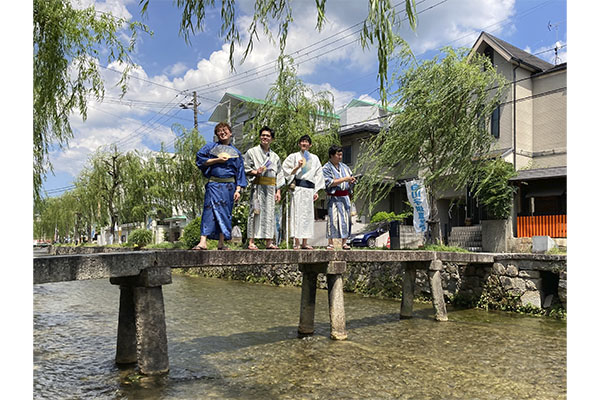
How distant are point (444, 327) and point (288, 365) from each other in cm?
429

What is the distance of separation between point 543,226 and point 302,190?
12.3 m

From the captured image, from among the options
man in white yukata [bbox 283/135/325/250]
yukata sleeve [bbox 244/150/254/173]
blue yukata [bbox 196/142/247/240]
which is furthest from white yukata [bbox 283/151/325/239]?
blue yukata [bbox 196/142/247/240]

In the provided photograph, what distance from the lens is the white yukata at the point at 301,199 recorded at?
315 inches

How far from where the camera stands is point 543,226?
16.4 metres

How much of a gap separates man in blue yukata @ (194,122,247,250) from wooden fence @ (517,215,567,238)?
13.9 m

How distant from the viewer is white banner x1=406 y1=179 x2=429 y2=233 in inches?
587

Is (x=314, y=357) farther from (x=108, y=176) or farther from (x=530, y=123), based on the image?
(x=108, y=176)

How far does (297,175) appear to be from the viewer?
26.5 ft

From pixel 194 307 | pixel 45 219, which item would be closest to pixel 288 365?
pixel 194 307

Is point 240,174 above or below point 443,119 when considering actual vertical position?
below

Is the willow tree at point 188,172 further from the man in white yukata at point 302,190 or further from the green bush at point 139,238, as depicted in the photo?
the man in white yukata at point 302,190

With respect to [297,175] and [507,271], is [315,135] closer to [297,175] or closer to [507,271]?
[507,271]

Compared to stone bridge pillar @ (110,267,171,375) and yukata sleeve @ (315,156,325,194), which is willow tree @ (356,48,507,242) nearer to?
yukata sleeve @ (315,156,325,194)

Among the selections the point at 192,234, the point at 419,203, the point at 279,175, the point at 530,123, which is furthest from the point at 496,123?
the point at 279,175
